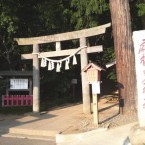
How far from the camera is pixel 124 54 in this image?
1458 centimetres

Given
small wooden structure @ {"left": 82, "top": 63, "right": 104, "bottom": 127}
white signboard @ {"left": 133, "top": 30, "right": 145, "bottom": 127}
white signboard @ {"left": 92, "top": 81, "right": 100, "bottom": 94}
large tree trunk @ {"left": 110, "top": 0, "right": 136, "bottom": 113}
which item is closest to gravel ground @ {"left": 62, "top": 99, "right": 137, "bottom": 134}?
small wooden structure @ {"left": 82, "top": 63, "right": 104, "bottom": 127}

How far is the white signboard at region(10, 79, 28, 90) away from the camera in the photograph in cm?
1831

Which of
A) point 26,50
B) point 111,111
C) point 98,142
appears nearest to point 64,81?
point 26,50

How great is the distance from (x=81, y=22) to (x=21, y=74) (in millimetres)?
4516

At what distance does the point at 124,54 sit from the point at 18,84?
250 inches

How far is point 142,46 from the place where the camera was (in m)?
10.6

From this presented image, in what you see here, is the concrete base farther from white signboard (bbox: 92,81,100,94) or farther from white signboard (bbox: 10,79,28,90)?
white signboard (bbox: 10,79,28,90)

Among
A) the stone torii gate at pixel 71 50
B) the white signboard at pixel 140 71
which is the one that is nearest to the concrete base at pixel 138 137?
the white signboard at pixel 140 71

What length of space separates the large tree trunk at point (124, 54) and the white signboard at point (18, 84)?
18.4 ft

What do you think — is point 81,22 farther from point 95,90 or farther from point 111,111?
point 95,90

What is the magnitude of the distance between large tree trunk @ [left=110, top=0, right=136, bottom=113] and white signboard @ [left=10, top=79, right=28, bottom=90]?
5623 mm

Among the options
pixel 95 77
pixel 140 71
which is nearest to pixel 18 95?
pixel 95 77

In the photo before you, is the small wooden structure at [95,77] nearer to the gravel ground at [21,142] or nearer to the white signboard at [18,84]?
the gravel ground at [21,142]

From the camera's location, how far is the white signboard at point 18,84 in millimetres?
18312
